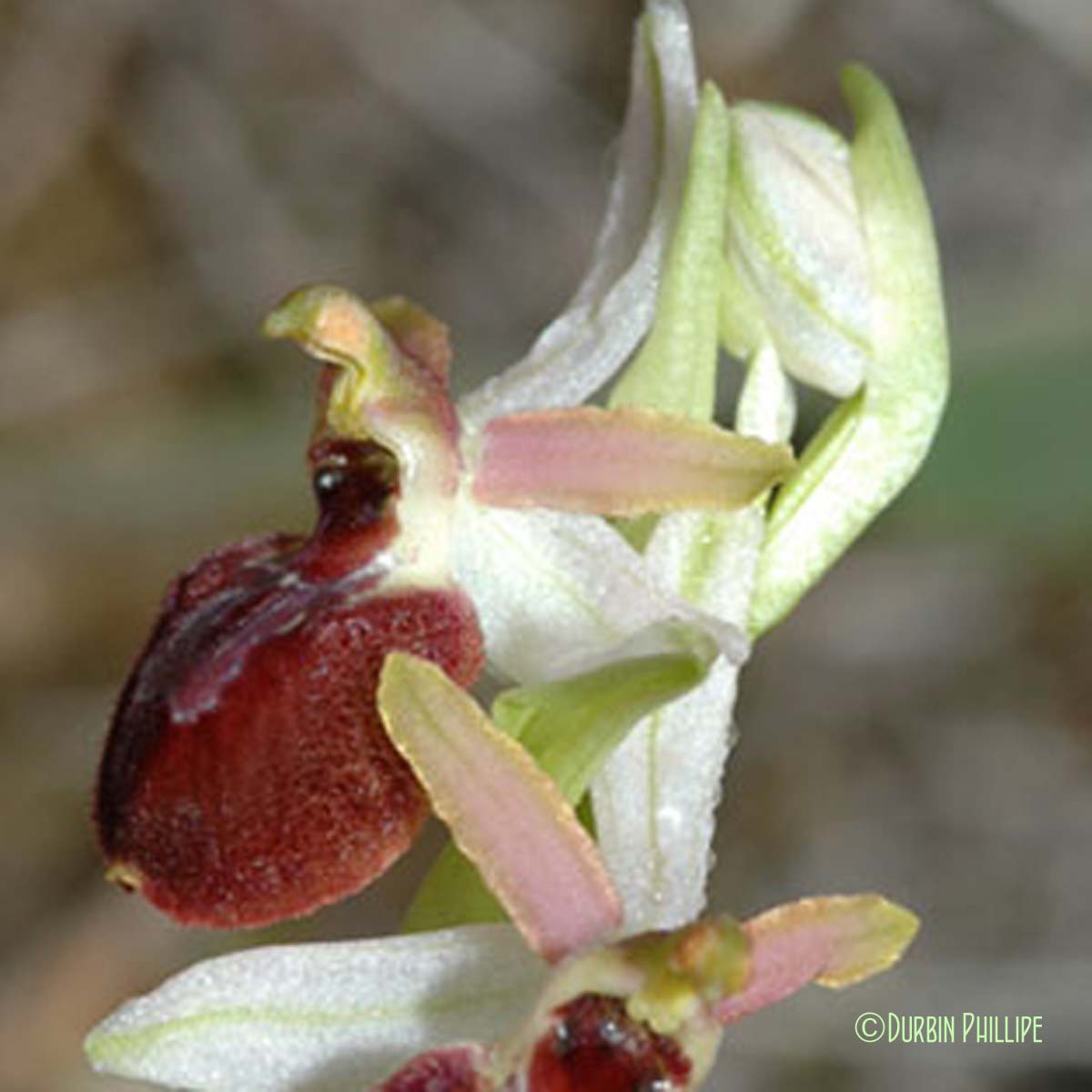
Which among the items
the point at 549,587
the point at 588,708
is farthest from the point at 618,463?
the point at 588,708

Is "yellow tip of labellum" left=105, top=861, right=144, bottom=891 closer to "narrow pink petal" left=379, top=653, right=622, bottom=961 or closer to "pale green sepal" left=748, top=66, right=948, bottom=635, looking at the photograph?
"narrow pink petal" left=379, top=653, right=622, bottom=961

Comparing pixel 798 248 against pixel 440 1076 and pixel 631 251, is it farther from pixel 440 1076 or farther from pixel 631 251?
pixel 440 1076

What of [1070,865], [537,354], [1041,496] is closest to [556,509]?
[537,354]

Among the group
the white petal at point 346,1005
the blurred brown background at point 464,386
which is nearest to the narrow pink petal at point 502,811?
the white petal at point 346,1005

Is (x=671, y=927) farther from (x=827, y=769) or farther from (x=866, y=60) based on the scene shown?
(x=866, y=60)

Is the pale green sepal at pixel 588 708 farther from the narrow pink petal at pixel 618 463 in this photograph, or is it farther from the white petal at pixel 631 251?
the white petal at pixel 631 251
